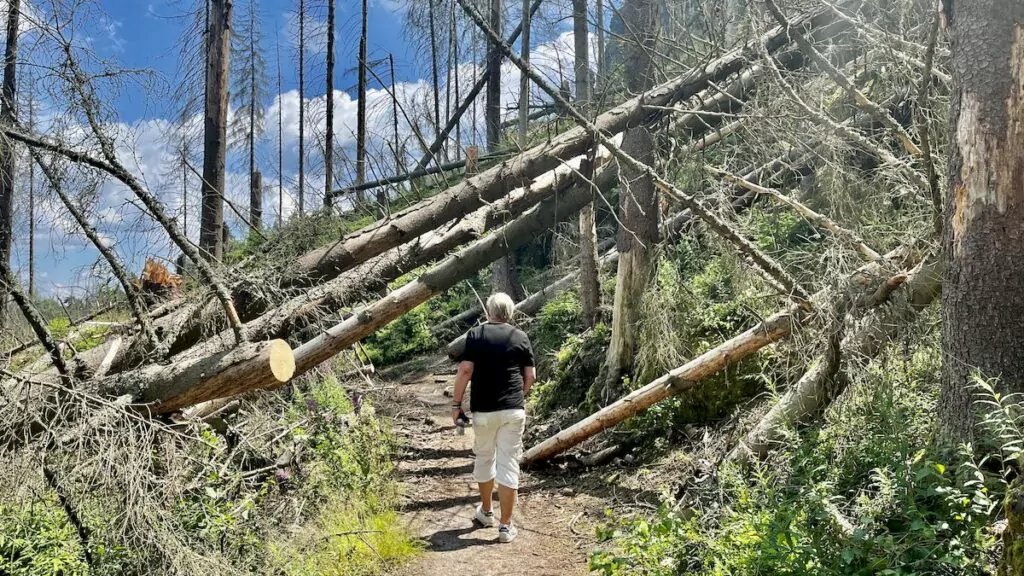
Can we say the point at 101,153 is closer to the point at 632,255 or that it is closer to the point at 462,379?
the point at 462,379

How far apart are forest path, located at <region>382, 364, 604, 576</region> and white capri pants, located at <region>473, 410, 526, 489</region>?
561 mm

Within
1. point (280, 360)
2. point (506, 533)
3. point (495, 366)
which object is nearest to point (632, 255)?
point (495, 366)

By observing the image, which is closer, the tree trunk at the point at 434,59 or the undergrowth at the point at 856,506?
the undergrowth at the point at 856,506

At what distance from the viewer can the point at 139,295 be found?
5.30 m

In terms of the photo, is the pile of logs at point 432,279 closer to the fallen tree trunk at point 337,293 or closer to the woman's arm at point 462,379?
the fallen tree trunk at point 337,293

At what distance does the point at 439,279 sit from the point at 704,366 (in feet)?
9.15

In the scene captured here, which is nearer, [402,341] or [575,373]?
[575,373]

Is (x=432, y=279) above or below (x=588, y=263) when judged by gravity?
above

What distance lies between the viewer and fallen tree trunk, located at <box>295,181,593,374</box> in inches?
237

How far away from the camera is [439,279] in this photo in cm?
706

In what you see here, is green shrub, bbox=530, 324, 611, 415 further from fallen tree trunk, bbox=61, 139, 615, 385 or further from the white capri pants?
the white capri pants

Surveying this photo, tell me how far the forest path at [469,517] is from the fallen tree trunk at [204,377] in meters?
1.79

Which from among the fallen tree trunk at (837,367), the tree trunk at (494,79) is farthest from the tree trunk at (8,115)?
the tree trunk at (494,79)

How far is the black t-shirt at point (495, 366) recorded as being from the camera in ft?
18.5
